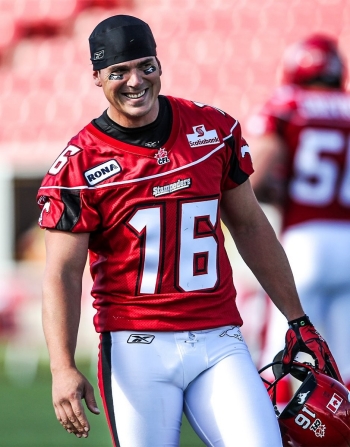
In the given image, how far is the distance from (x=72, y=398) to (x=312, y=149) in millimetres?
2477

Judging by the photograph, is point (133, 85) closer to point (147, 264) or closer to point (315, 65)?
point (147, 264)

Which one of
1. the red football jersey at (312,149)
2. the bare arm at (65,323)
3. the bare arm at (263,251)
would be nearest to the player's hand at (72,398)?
the bare arm at (65,323)

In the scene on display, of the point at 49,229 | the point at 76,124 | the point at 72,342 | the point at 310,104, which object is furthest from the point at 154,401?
the point at 76,124

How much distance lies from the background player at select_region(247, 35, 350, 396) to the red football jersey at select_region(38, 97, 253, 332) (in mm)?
1779

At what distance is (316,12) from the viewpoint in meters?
8.94

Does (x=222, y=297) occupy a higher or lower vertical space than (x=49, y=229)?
lower

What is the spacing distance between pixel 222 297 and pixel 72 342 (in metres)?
0.50

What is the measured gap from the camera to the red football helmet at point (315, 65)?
4945 millimetres

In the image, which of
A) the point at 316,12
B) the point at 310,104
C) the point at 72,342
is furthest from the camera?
the point at 316,12

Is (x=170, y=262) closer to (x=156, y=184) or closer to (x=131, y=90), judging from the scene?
(x=156, y=184)

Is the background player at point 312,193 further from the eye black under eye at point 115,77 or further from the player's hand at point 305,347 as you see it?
the eye black under eye at point 115,77

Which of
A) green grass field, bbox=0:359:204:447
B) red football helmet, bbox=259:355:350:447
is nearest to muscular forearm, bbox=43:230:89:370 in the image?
red football helmet, bbox=259:355:350:447

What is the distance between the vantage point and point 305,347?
312cm

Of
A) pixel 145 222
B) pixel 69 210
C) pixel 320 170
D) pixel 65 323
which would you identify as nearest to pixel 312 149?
pixel 320 170
